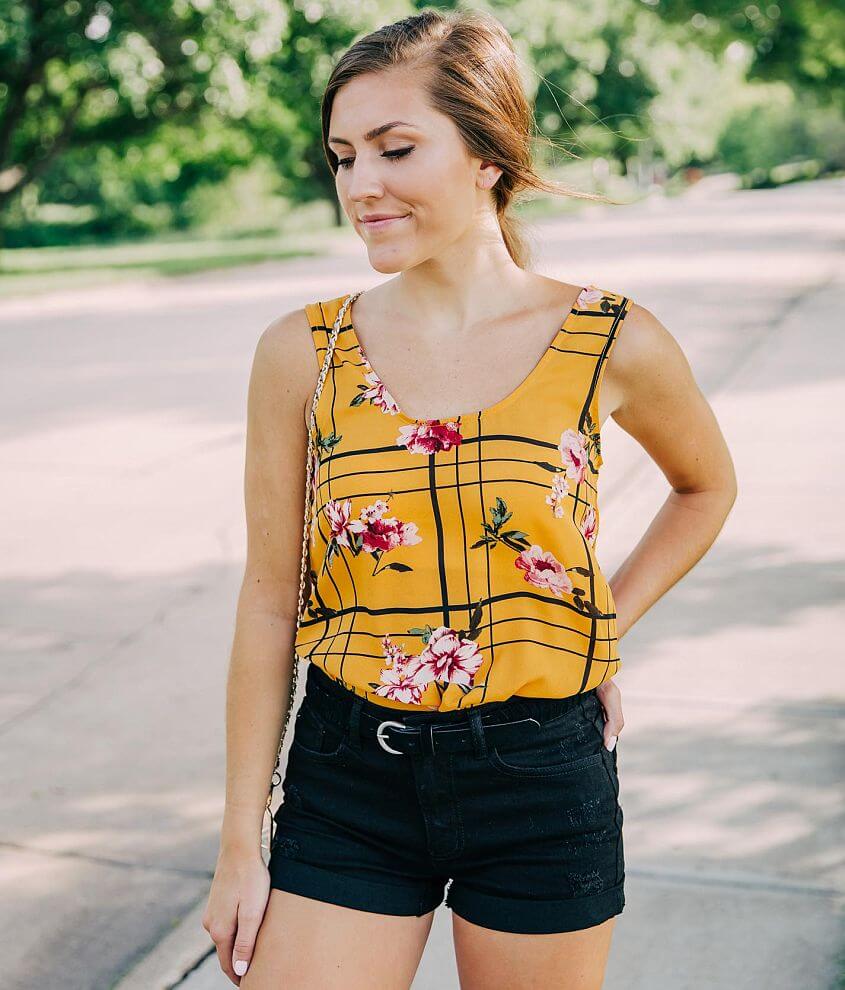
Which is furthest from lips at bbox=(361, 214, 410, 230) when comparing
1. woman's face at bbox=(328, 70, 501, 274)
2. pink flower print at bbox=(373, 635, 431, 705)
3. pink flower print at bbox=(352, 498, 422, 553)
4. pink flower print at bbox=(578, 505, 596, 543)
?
pink flower print at bbox=(373, 635, 431, 705)

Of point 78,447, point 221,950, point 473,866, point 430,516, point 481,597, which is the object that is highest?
point 430,516

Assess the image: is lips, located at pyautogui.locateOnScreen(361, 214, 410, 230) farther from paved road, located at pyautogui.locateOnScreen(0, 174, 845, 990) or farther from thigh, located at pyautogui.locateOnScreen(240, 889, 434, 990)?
thigh, located at pyautogui.locateOnScreen(240, 889, 434, 990)

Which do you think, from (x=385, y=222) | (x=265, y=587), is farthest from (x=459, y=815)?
(x=385, y=222)

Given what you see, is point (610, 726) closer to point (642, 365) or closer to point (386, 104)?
point (642, 365)

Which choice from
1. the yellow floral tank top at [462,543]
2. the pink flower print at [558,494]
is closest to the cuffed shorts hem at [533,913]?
the yellow floral tank top at [462,543]

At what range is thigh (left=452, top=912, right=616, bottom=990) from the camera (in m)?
1.70

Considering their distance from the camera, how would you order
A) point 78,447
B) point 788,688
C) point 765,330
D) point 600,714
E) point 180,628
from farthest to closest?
1. point 765,330
2. point 78,447
3. point 180,628
4. point 788,688
5. point 600,714

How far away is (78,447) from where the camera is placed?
876cm

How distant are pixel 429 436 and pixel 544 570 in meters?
0.24

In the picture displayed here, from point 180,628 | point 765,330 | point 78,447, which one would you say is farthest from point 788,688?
point 765,330

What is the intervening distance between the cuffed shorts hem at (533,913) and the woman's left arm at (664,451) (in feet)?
0.78

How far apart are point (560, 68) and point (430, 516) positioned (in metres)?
48.2

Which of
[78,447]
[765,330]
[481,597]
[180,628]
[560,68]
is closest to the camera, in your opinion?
[481,597]

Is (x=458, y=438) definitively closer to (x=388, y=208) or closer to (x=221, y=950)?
(x=388, y=208)
